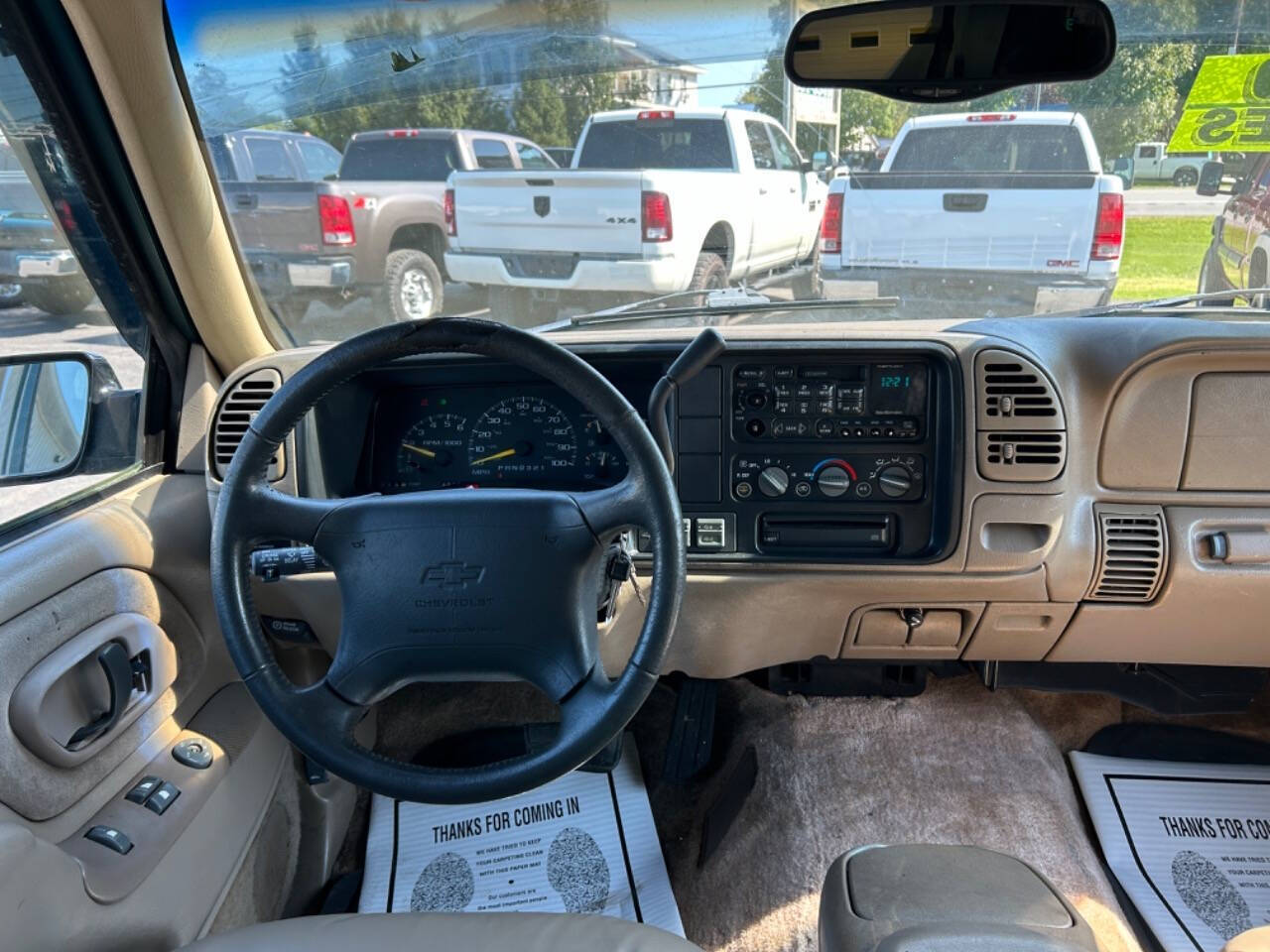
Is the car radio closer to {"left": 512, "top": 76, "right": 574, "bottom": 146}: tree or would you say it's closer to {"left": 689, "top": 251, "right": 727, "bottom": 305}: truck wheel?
{"left": 689, "top": 251, "right": 727, "bottom": 305}: truck wheel

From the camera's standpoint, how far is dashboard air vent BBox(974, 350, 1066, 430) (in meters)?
1.95

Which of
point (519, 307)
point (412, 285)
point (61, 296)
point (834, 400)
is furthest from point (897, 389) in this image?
point (61, 296)

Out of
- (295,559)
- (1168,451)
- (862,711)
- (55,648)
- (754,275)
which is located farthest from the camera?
(862,711)

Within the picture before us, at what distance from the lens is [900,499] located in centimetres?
210

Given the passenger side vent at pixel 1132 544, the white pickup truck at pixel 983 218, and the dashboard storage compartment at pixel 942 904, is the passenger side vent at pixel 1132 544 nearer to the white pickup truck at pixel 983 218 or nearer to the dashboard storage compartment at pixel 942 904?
the white pickup truck at pixel 983 218

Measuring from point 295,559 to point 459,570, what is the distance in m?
0.34

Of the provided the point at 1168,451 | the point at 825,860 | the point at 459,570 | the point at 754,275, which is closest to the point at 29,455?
the point at 459,570

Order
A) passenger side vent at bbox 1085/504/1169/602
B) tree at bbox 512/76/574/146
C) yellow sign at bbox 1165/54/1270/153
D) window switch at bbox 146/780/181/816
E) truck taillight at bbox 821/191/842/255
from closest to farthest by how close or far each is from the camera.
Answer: window switch at bbox 146/780/181/816 → yellow sign at bbox 1165/54/1270/153 → passenger side vent at bbox 1085/504/1169/602 → tree at bbox 512/76/574/146 → truck taillight at bbox 821/191/842/255

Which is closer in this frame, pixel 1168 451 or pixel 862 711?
pixel 1168 451

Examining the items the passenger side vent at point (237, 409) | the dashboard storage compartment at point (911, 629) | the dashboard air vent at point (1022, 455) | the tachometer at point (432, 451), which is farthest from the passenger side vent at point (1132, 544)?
the passenger side vent at point (237, 409)

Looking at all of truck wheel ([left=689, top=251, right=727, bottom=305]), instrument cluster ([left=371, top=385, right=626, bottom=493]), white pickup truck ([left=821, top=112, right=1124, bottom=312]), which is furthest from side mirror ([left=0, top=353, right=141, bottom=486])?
white pickup truck ([left=821, top=112, right=1124, bottom=312])

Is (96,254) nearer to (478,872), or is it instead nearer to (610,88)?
(610,88)

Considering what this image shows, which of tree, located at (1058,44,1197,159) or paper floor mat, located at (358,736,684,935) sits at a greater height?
tree, located at (1058,44,1197,159)

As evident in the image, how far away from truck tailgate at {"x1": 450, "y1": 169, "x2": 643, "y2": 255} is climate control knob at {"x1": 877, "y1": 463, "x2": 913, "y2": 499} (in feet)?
3.04
